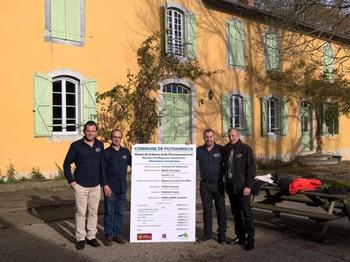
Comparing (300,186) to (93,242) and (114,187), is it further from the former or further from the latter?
(93,242)

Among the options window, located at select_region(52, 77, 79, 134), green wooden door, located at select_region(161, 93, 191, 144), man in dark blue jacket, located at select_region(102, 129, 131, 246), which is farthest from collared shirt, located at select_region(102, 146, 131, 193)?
green wooden door, located at select_region(161, 93, 191, 144)

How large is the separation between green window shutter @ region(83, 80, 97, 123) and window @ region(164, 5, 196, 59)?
11.3 feet

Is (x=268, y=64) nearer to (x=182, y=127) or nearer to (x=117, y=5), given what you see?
(x=182, y=127)

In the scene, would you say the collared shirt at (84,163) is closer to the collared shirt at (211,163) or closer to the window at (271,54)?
the collared shirt at (211,163)

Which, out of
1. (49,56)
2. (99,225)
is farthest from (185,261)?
(49,56)

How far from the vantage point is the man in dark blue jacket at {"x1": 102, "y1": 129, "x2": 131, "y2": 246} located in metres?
7.15

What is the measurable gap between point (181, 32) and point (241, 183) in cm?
1122

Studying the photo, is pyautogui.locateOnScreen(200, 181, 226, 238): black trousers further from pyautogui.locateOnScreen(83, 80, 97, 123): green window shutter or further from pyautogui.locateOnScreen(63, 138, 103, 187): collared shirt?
pyautogui.locateOnScreen(83, 80, 97, 123): green window shutter

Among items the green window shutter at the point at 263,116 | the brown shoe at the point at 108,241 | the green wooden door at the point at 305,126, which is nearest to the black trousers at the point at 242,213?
the brown shoe at the point at 108,241

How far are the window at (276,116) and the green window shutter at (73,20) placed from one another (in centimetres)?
954

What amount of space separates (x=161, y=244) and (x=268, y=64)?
593 inches

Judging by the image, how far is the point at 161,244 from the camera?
7.29 meters

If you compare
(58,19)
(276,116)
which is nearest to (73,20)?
(58,19)

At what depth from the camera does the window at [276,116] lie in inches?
839
